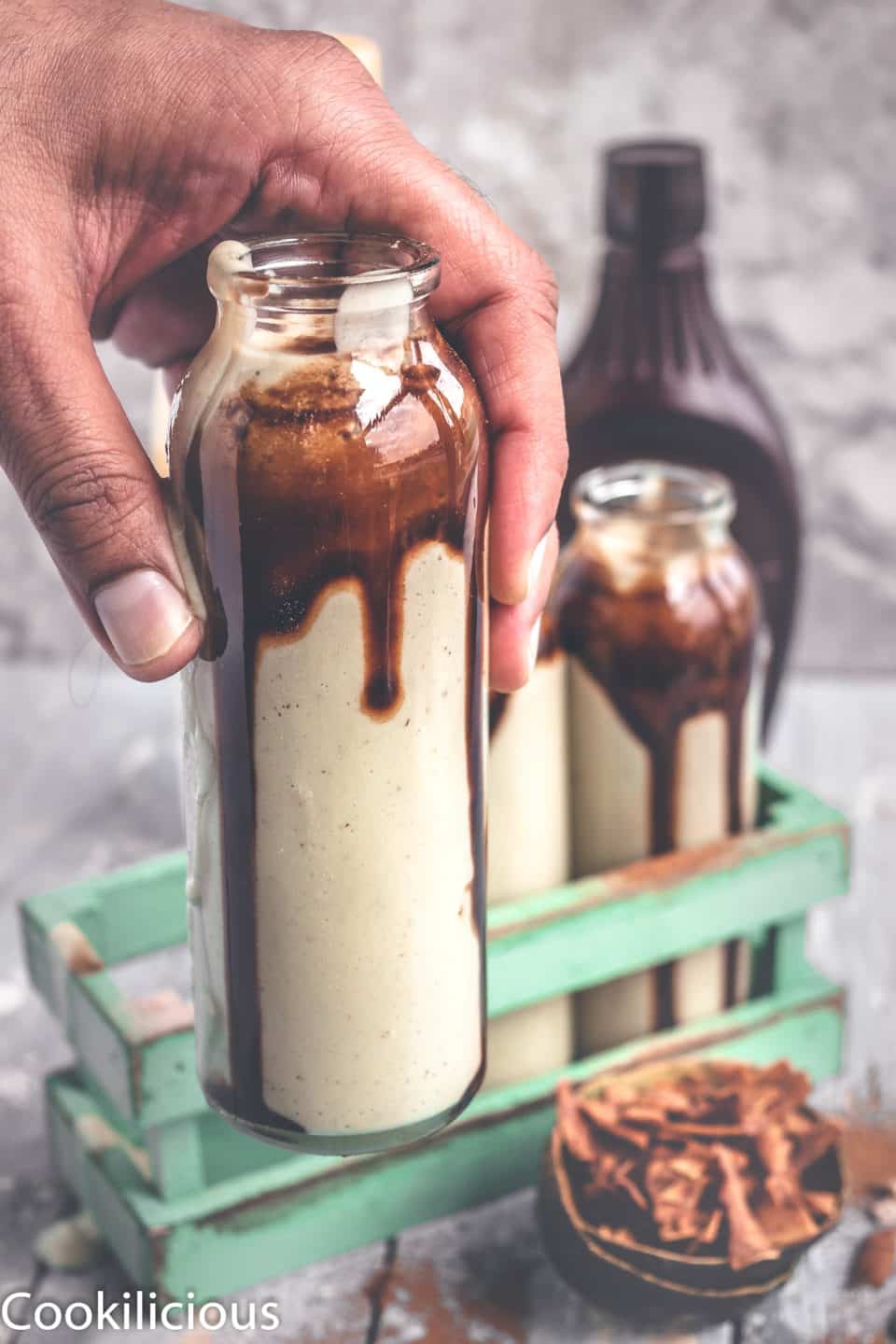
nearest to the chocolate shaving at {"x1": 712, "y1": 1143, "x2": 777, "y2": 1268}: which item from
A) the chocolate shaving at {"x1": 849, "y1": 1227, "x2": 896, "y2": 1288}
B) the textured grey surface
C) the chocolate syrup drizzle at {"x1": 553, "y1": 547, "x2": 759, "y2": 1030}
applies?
the chocolate shaving at {"x1": 849, "y1": 1227, "x2": 896, "y2": 1288}

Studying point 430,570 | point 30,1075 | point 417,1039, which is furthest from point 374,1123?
point 30,1075

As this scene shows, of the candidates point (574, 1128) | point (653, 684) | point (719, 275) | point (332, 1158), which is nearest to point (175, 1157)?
point (332, 1158)

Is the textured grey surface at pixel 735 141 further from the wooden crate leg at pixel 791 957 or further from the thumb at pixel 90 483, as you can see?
the thumb at pixel 90 483

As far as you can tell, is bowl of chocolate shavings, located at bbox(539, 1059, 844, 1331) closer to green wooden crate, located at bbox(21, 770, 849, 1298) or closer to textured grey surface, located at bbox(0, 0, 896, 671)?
green wooden crate, located at bbox(21, 770, 849, 1298)

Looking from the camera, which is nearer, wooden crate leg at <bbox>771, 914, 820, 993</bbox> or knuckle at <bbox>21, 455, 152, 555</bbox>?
knuckle at <bbox>21, 455, 152, 555</bbox>

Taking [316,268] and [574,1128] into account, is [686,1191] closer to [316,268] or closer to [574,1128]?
[574,1128]

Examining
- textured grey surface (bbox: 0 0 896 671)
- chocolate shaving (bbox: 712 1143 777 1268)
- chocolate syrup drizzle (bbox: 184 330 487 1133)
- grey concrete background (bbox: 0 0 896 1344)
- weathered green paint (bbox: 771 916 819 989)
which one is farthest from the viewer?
textured grey surface (bbox: 0 0 896 671)
